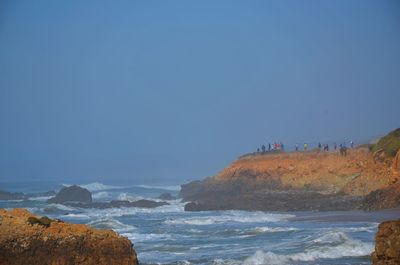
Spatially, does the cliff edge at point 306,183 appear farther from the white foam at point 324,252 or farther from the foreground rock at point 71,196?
the white foam at point 324,252

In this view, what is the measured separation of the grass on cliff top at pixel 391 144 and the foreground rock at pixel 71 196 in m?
28.3

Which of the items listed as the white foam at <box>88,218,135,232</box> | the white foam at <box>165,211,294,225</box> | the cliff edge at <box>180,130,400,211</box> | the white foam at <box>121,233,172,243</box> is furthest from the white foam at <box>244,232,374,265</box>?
the cliff edge at <box>180,130,400,211</box>

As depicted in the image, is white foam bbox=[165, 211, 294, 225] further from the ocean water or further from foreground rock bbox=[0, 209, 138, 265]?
foreground rock bbox=[0, 209, 138, 265]

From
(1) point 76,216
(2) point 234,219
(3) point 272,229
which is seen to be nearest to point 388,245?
(3) point 272,229

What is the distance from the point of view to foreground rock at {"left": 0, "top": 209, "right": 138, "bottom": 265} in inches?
574

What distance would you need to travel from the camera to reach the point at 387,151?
143 feet

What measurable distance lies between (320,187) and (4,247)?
37205mm

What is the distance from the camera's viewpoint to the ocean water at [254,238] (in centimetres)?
2156

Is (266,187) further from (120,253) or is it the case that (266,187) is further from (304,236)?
(120,253)

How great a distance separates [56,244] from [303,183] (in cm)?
3788

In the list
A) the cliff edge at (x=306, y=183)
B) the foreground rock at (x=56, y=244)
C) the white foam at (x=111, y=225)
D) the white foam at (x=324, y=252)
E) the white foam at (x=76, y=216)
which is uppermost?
the cliff edge at (x=306, y=183)

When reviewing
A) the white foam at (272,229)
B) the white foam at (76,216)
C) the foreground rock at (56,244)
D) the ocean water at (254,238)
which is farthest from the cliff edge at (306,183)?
the foreground rock at (56,244)

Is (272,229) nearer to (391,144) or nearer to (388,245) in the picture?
(391,144)

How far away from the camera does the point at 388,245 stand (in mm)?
13891
